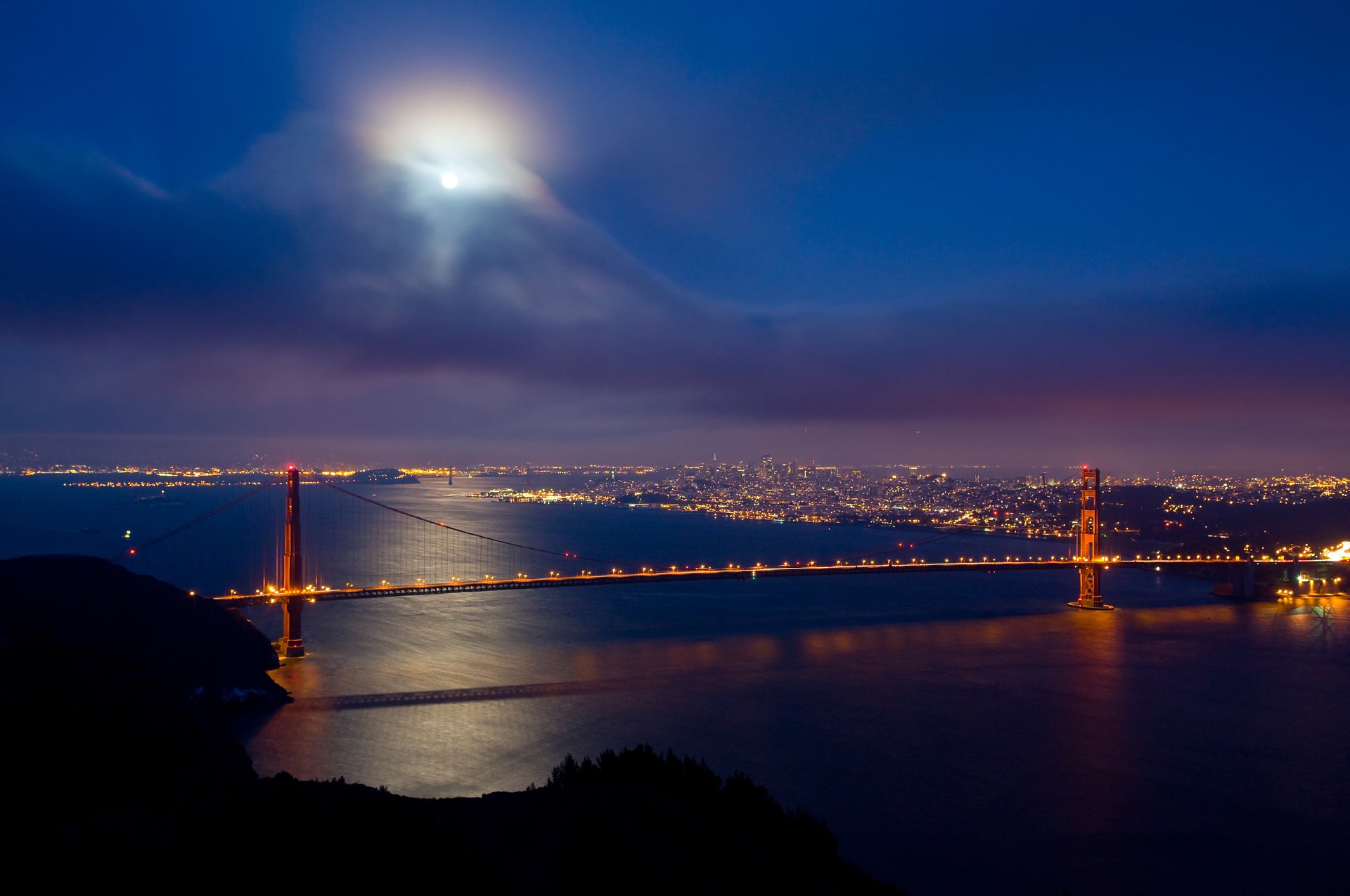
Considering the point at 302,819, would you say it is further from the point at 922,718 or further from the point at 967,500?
the point at 967,500

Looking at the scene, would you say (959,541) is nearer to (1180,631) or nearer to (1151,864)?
(1180,631)

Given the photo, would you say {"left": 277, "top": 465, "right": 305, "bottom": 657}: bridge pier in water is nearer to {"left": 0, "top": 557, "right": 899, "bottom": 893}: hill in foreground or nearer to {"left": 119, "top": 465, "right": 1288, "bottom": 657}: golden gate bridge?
{"left": 119, "top": 465, "right": 1288, "bottom": 657}: golden gate bridge

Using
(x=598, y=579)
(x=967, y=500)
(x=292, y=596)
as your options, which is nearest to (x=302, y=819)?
(x=292, y=596)

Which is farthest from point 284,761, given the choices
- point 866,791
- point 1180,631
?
point 1180,631

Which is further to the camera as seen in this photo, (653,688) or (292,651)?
(292,651)

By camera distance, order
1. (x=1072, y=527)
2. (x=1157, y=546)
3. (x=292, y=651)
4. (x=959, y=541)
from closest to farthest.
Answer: (x=292, y=651) → (x=1157, y=546) → (x=959, y=541) → (x=1072, y=527)

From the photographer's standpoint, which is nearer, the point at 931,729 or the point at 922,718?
the point at 931,729
